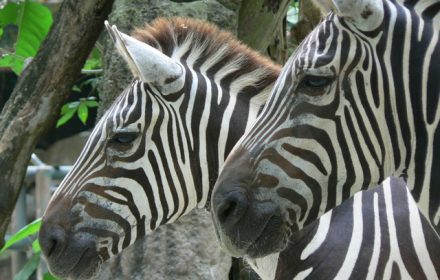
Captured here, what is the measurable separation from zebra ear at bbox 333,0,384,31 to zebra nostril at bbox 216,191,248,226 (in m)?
0.64

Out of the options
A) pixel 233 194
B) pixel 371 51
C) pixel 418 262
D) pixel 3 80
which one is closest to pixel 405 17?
pixel 371 51

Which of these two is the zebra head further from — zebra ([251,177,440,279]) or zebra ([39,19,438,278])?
zebra ([251,177,440,279])

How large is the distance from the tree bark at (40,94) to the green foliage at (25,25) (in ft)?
3.15

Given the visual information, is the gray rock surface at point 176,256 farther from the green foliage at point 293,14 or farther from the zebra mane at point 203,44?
the green foliage at point 293,14

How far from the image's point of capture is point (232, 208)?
259 cm

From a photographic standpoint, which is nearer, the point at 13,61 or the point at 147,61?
the point at 147,61

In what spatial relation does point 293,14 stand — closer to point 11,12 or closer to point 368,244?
point 11,12

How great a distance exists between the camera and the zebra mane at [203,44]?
365 centimetres

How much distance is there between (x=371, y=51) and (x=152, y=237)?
6.55ft

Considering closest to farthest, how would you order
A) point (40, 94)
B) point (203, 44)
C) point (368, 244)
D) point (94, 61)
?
point (368, 244)
point (203, 44)
point (40, 94)
point (94, 61)

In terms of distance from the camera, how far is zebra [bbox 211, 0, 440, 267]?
8.30 feet

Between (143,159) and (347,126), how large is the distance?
1130mm

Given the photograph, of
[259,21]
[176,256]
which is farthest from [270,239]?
[259,21]

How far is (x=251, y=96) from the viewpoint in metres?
3.60
